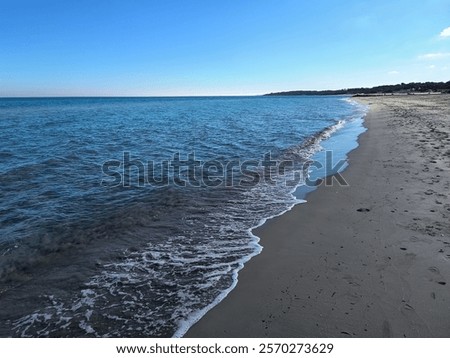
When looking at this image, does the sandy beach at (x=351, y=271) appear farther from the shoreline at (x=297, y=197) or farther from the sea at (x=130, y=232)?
the sea at (x=130, y=232)

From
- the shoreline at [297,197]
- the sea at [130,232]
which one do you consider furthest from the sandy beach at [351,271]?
the sea at [130,232]

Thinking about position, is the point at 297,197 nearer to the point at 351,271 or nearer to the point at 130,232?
the point at 351,271

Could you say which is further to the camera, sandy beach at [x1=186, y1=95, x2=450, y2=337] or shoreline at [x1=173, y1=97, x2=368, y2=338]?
shoreline at [x1=173, y1=97, x2=368, y2=338]

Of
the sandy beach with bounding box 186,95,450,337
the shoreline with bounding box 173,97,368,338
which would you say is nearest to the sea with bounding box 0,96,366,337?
the shoreline with bounding box 173,97,368,338

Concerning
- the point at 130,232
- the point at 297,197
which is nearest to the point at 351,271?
the point at 297,197

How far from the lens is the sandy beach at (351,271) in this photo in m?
3.76

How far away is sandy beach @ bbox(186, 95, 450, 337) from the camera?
3.76 m

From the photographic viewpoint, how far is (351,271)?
4895 mm

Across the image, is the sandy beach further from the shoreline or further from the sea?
the sea

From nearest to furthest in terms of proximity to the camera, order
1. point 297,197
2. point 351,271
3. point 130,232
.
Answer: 1. point 351,271
2. point 130,232
3. point 297,197

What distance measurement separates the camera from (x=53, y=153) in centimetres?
1558
